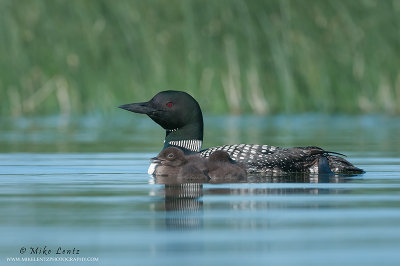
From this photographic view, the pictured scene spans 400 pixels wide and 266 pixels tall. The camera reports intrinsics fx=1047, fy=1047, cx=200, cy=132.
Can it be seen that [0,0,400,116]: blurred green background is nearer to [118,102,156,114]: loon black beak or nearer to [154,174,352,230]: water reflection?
[118,102,156,114]: loon black beak

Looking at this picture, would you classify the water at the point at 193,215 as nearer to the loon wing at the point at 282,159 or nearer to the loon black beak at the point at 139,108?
the loon wing at the point at 282,159

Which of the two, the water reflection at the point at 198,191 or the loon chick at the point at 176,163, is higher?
the loon chick at the point at 176,163

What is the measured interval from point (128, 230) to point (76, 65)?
32.4ft

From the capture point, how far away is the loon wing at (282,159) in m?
7.89

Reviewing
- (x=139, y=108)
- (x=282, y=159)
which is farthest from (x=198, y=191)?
(x=139, y=108)

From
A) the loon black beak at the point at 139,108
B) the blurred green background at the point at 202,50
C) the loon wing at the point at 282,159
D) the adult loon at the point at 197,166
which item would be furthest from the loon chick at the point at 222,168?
the blurred green background at the point at 202,50

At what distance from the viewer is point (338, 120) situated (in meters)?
17.6

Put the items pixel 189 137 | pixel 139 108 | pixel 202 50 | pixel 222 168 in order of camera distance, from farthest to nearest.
A: pixel 202 50 → pixel 189 137 → pixel 139 108 → pixel 222 168

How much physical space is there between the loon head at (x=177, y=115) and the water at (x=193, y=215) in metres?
0.46

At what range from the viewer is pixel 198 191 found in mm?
6535

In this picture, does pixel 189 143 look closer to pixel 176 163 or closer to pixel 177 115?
pixel 177 115

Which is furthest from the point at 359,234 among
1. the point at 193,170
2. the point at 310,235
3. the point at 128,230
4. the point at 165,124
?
the point at 165,124

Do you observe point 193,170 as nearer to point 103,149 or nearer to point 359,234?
point 359,234

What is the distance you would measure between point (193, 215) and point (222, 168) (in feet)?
7.29
